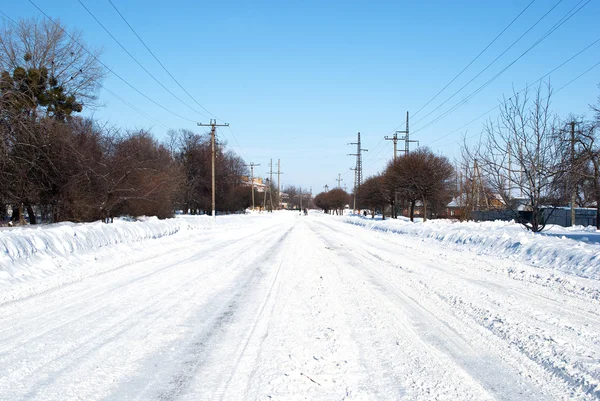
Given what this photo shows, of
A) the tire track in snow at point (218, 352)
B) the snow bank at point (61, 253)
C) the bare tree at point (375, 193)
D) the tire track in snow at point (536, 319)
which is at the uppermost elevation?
the bare tree at point (375, 193)

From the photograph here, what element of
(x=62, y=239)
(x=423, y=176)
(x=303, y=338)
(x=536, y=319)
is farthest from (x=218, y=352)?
(x=423, y=176)

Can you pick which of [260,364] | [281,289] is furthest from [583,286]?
[260,364]

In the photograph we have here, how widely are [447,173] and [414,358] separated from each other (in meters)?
42.0

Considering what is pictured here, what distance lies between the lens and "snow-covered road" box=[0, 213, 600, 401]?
427 cm

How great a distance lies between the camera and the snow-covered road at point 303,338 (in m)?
4.27

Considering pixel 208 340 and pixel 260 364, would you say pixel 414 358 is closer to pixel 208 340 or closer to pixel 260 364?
pixel 260 364

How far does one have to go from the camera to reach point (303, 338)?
572 centimetres

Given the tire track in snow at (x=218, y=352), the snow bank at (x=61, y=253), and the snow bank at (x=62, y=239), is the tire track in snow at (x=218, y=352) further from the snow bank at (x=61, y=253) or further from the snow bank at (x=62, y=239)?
the snow bank at (x=62, y=239)

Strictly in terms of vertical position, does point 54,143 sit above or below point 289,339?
above

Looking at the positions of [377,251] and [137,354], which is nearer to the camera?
[137,354]

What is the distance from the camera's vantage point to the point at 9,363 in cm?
477

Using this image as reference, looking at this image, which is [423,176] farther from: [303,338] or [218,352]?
[218,352]

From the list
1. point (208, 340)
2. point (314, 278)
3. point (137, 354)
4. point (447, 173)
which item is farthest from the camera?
point (447, 173)

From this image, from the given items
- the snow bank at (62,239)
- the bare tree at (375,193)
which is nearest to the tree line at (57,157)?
the snow bank at (62,239)
